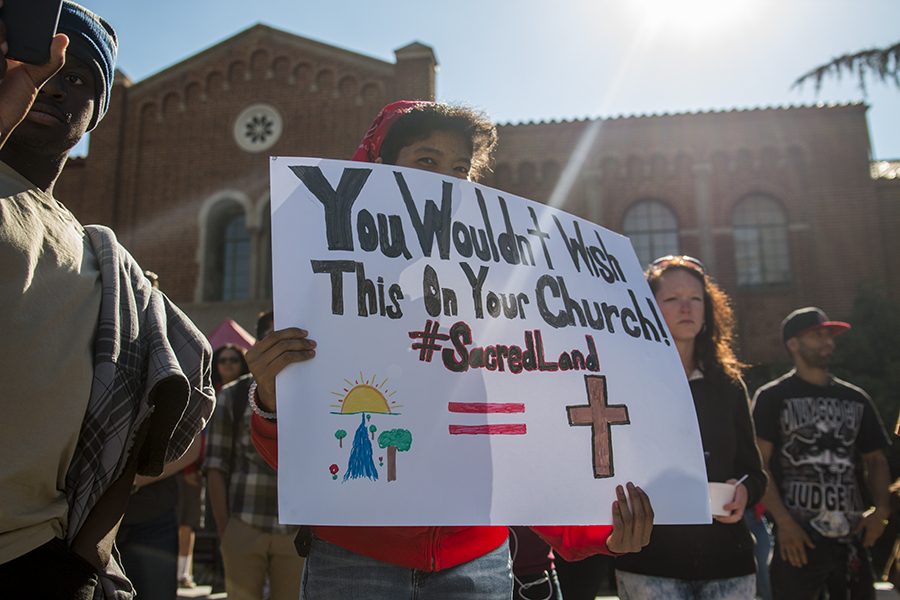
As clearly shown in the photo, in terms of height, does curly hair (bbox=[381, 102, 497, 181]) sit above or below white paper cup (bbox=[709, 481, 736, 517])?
above

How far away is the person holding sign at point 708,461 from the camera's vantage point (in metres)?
2.89

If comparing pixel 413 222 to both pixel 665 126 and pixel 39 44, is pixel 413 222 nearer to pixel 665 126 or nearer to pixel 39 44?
pixel 39 44

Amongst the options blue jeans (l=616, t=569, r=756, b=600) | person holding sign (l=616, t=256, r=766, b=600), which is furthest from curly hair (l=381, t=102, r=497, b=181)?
blue jeans (l=616, t=569, r=756, b=600)

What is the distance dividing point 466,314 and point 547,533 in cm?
72

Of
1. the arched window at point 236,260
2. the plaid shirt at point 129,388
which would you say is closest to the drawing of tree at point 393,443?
the plaid shirt at point 129,388

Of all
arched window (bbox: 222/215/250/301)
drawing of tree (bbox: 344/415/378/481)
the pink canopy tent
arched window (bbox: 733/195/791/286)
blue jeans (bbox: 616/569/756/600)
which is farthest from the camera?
arched window (bbox: 222/215/250/301)

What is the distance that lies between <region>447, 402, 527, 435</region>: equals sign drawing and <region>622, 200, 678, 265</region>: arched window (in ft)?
50.9

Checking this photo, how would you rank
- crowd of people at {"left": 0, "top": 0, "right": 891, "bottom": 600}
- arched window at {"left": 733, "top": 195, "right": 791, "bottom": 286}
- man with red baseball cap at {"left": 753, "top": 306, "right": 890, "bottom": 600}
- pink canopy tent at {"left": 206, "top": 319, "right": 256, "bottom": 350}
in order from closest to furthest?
crowd of people at {"left": 0, "top": 0, "right": 891, "bottom": 600} → man with red baseball cap at {"left": 753, "top": 306, "right": 890, "bottom": 600} → pink canopy tent at {"left": 206, "top": 319, "right": 256, "bottom": 350} → arched window at {"left": 733, "top": 195, "right": 791, "bottom": 286}

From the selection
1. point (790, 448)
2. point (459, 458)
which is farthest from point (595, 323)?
point (790, 448)

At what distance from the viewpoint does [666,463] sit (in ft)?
6.53

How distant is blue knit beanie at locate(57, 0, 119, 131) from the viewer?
62.1 inches

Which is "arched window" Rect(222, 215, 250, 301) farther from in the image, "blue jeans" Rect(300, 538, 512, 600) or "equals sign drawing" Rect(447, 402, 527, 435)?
"equals sign drawing" Rect(447, 402, 527, 435)

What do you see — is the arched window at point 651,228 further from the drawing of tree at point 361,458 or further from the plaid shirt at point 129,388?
the plaid shirt at point 129,388

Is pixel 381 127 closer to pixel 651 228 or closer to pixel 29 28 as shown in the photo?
pixel 29 28
